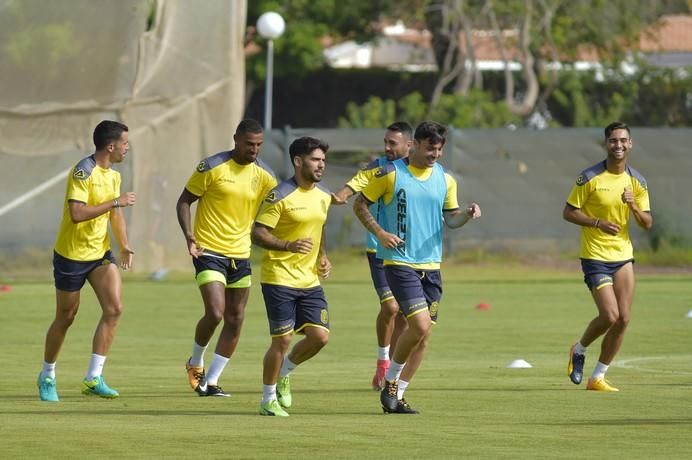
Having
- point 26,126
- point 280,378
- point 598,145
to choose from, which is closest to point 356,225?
point 598,145

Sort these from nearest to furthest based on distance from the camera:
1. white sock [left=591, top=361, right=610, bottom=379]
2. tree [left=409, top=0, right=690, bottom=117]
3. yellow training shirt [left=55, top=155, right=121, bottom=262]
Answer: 1. yellow training shirt [left=55, top=155, right=121, bottom=262]
2. white sock [left=591, top=361, right=610, bottom=379]
3. tree [left=409, top=0, right=690, bottom=117]

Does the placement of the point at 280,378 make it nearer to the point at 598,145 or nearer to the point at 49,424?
the point at 49,424

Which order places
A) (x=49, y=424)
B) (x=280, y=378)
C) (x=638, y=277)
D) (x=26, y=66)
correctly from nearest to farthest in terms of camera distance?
(x=49, y=424) < (x=280, y=378) < (x=26, y=66) < (x=638, y=277)

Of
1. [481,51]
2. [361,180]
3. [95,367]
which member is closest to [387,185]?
[361,180]

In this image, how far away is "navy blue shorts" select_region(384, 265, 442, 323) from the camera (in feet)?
38.8

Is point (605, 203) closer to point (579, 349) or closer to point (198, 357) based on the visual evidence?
point (579, 349)

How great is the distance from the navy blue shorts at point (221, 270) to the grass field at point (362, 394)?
2.96 ft

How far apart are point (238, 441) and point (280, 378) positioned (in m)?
2.18

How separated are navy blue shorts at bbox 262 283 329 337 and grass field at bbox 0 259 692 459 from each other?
63 centimetres

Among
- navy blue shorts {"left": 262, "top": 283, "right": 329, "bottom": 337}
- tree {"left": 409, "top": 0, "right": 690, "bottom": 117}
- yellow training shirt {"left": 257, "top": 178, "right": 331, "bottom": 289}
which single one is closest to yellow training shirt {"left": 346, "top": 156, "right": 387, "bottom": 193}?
yellow training shirt {"left": 257, "top": 178, "right": 331, "bottom": 289}

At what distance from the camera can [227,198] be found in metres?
13.2

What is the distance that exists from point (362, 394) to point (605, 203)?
8.68ft

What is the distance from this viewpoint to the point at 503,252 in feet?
103

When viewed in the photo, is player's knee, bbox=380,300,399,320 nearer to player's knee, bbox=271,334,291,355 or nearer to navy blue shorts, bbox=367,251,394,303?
navy blue shorts, bbox=367,251,394,303
